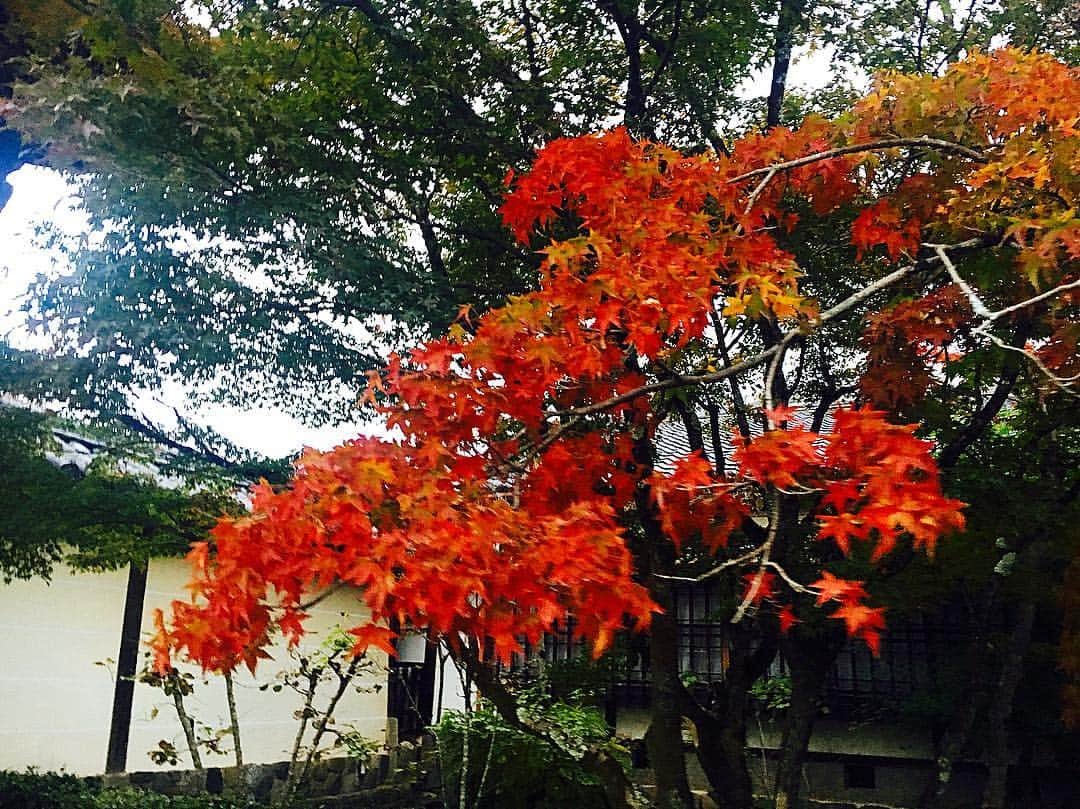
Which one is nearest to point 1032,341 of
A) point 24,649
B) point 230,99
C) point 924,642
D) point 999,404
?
point 999,404

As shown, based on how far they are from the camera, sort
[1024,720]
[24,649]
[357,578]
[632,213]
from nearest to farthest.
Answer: [357,578] < [632,213] < [24,649] < [1024,720]

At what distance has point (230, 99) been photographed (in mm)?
4402

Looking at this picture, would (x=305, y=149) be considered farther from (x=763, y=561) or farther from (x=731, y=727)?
(x=731, y=727)

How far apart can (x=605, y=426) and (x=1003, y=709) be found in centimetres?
291

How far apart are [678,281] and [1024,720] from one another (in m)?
4.88

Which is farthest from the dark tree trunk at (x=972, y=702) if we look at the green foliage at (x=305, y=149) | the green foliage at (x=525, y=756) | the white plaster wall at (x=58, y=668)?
the white plaster wall at (x=58, y=668)

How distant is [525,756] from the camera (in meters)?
6.13

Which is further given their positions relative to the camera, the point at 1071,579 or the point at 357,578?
the point at 1071,579

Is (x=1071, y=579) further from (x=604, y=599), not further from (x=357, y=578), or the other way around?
(x=357, y=578)

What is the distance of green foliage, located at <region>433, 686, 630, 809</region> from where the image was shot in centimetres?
588

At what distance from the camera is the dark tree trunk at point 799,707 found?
462cm

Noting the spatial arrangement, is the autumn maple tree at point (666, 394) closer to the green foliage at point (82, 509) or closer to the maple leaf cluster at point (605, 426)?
the maple leaf cluster at point (605, 426)

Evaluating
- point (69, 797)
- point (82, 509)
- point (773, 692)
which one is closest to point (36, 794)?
point (69, 797)

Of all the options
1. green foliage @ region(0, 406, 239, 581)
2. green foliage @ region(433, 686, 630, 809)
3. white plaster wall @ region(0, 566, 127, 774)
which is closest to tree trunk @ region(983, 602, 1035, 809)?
green foliage @ region(433, 686, 630, 809)
